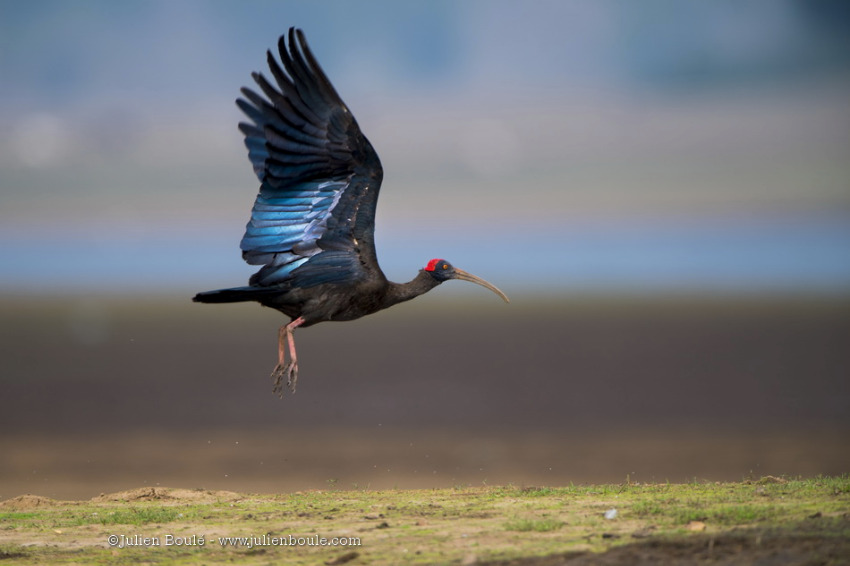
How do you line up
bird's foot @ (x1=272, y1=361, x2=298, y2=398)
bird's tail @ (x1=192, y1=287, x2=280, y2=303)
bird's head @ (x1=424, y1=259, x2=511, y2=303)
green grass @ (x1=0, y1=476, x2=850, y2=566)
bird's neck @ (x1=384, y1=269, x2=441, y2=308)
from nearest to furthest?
green grass @ (x1=0, y1=476, x2=850, y2=566) < bird's tail @ (x1=192, y1=287, x2=280, y2=303) < bird's foot @ (x1=272, y1=361, x2=298, y2=398) < bird's neck @ (x1=384, y1=269, x2=441, y2=308) < bird's head @ (x1=424, y1=259, x2=511, y2=303)

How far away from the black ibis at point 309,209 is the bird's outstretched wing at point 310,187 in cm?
1

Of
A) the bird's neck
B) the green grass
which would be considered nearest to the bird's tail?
the bird's neck

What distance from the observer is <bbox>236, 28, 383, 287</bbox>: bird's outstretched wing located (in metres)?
12.9

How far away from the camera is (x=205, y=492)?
1375 cm

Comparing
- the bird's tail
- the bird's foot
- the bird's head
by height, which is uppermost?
the bird's head

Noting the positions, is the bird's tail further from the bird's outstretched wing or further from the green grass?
the green grass

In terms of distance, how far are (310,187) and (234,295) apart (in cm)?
A: 141

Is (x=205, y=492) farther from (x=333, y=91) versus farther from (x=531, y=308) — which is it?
(x=531, y=308)

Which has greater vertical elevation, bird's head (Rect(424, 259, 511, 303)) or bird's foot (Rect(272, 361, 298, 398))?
bird's head (Rect(424, 259, 511, 303))

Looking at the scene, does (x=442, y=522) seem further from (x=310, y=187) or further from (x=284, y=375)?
(x=310, y=187)

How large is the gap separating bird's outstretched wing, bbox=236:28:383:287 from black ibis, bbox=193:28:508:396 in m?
0.01

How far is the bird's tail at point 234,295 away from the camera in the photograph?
40.5 feet

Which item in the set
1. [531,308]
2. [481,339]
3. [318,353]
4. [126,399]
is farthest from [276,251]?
[531,308]

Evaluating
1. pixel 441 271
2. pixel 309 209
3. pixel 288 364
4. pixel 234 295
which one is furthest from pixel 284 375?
pixel 441 271
